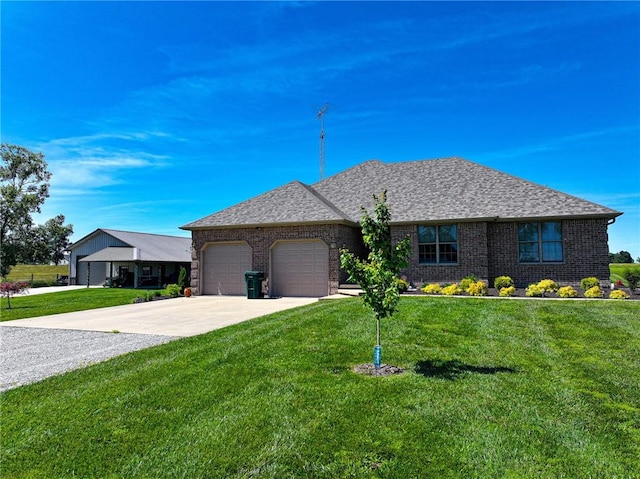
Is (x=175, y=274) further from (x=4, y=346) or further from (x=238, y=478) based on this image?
(x=238, y=478)

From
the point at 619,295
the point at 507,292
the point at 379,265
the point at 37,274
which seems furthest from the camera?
the point at 37,274

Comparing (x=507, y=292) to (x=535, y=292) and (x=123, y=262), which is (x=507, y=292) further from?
(x=123, y=262)

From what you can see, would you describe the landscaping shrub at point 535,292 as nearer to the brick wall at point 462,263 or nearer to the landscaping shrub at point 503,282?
the landscaping shrub at point 503,282

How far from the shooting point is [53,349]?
749 centimetres

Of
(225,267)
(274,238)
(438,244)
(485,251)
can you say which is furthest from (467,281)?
(225,267)

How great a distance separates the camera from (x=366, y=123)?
18359mm

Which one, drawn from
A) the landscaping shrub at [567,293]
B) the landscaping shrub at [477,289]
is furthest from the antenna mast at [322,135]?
the landscaping shrub at [567,293]

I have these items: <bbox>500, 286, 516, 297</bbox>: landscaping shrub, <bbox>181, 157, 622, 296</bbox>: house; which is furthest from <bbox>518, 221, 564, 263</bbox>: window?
<bbox>500, 286, 516, 297</bbox>: landscaping shrub

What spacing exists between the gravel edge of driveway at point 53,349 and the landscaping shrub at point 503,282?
1230 cm

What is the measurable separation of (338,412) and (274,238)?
13.7 m

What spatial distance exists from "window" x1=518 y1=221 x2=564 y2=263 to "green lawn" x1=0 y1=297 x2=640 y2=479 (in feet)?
29.0

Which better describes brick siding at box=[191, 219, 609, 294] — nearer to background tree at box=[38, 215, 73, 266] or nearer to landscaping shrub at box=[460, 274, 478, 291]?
landscaping shrub at box=[460, 274, 478, 291]

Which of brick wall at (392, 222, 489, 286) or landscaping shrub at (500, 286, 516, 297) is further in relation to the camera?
brick wall at (392, 222, 489, 286)

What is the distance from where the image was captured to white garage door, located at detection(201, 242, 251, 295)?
1831 cm
